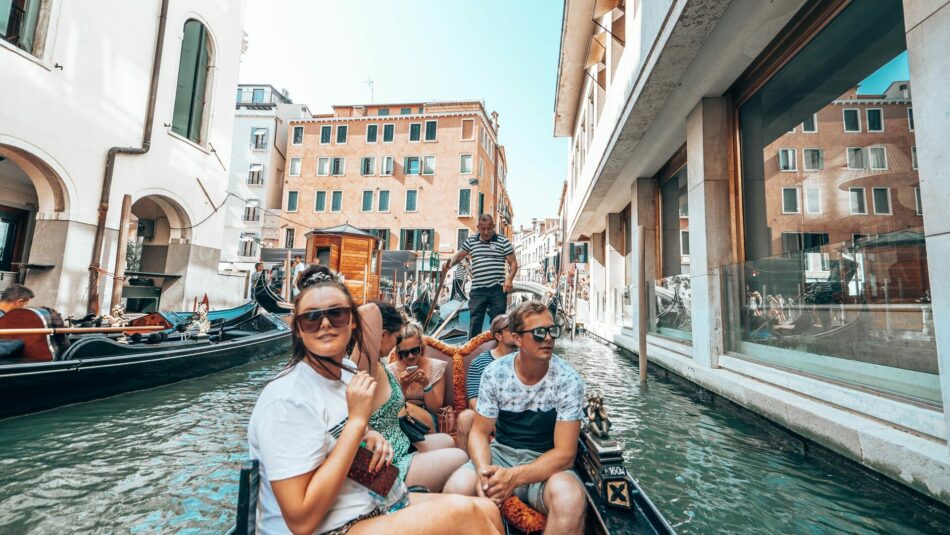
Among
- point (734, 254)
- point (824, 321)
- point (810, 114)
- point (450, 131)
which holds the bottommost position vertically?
point (824, 321)

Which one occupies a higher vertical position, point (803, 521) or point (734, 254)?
point (734, 254)

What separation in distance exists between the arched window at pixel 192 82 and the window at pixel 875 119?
11.5 m

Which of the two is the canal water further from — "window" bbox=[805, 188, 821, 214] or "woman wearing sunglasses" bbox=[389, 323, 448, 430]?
"window" bbox=[805, 188, 821, 214]

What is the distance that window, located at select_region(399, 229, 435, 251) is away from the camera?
24578 mm

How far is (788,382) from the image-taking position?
3408mm

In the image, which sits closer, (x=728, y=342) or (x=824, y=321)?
(x=824, y=321)

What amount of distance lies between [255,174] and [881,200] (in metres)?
28.3

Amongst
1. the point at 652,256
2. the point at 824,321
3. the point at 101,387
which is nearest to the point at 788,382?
the point at 824,321

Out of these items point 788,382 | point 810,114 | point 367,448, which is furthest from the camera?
point 810,114

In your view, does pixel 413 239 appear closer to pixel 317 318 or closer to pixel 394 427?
pixel 394 427

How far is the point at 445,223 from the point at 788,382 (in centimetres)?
2196

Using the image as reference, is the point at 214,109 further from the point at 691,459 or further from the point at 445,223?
the point at 445,223

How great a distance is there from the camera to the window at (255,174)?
25.8 meters

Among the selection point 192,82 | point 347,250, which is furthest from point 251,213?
point 192,82
